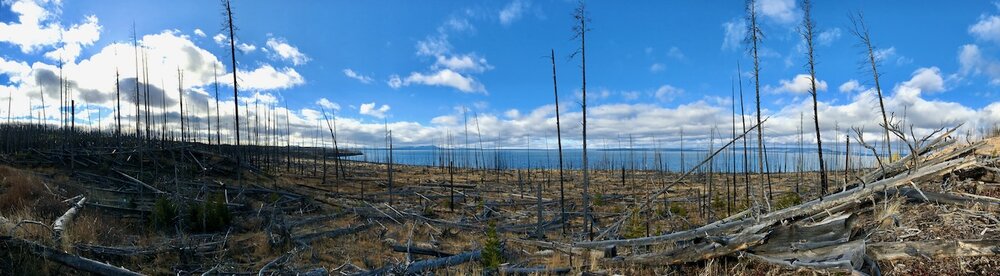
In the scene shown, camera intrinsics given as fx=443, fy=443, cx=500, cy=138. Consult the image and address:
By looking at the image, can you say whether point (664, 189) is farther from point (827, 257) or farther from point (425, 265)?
point (425, 265)

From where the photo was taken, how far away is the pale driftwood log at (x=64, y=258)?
22.8ft

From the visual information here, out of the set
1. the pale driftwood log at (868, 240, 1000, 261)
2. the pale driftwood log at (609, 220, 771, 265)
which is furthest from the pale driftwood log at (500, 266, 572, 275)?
the pale driftwood log at (868, 240, 1000, 261)

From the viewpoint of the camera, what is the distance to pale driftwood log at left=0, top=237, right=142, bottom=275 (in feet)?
22.8

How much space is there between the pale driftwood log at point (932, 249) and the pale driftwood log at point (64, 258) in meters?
10.5

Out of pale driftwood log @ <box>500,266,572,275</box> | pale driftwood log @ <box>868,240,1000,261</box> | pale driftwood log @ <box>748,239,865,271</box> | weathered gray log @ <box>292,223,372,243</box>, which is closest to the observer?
pale driftwood log @ <box>868,240,1000,261</box>

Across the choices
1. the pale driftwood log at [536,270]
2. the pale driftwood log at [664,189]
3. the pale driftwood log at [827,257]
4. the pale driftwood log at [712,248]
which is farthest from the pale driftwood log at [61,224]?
the pale driftwood log at [827,257]

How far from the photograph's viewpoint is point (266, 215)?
15.5 m

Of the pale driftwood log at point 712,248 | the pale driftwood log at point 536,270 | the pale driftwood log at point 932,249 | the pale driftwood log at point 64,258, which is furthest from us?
the pale driftwood log at point 536,270

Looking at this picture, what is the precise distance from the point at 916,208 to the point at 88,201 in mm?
19083

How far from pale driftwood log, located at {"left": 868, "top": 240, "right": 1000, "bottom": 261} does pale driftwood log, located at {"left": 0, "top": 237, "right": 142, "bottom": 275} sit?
34.4 feet

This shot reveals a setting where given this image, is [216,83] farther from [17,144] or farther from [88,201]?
[17,144]

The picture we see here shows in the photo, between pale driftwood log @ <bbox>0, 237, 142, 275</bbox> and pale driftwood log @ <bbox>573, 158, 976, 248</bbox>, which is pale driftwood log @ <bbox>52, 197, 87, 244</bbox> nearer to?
pale driftwood log @ <bbox>0, 237, 142, 275</bbox>

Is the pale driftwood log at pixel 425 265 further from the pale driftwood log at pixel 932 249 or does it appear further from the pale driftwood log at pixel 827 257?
the pale driftwood log at pixel 932 249

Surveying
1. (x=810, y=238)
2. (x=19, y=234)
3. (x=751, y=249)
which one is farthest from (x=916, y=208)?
(x=19, y=234)
